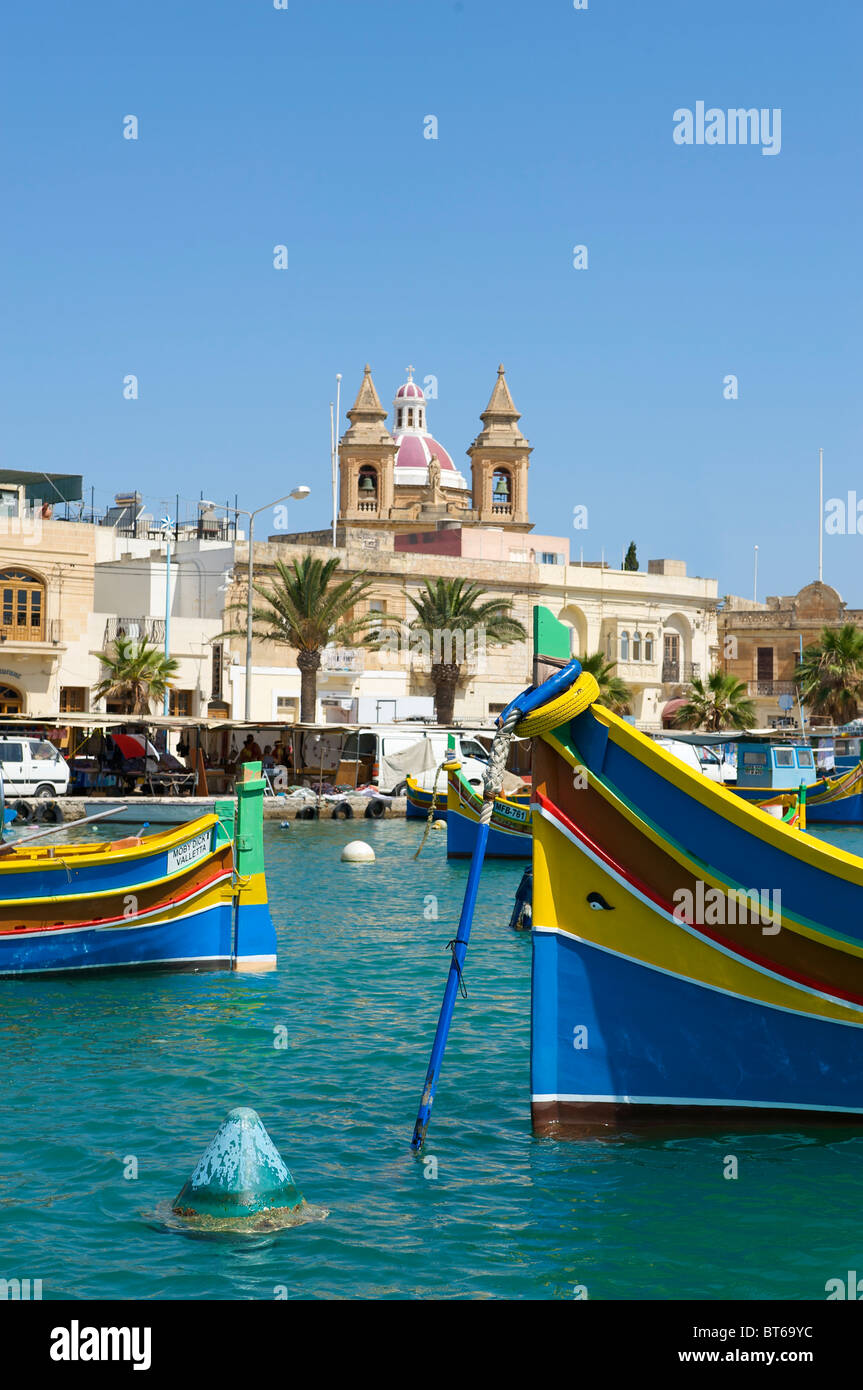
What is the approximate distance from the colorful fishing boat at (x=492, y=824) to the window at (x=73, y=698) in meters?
21.3

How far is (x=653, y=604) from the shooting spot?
6731 centimetres

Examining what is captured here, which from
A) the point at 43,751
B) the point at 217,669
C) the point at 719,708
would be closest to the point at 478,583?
the point at 719,708

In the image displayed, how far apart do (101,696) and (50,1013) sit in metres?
33.5

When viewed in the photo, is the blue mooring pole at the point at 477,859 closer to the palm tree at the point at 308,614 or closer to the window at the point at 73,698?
the palm tree at the point at 308,614

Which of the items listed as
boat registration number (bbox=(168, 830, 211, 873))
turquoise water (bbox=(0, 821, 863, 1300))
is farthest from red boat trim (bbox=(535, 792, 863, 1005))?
boat registration number (bbox=(168, 830, 211, 873))

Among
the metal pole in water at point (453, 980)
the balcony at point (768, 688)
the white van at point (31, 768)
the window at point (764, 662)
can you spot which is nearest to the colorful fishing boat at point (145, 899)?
the metal pole in water at point (453, 980)

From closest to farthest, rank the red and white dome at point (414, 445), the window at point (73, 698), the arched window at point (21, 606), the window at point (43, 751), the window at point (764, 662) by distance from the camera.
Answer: the window at point (43, 751) < the arched window at point (21, 606) < the window at point (73, 698) < the window at point (764, 662) < the red and white dome at point (414, 445)

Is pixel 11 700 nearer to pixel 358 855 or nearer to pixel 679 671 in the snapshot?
pixel 358 855

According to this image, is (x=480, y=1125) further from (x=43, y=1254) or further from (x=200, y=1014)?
(x=200, y=1014)

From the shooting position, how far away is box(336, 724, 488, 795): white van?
42906 mm

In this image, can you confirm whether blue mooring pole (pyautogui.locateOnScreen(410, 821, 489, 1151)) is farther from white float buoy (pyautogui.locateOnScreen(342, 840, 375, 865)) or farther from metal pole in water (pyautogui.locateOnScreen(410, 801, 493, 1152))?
white float buoy (pyautogui.locateOnScreen(342, 840, 375, 865))

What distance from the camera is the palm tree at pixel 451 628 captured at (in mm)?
51156
